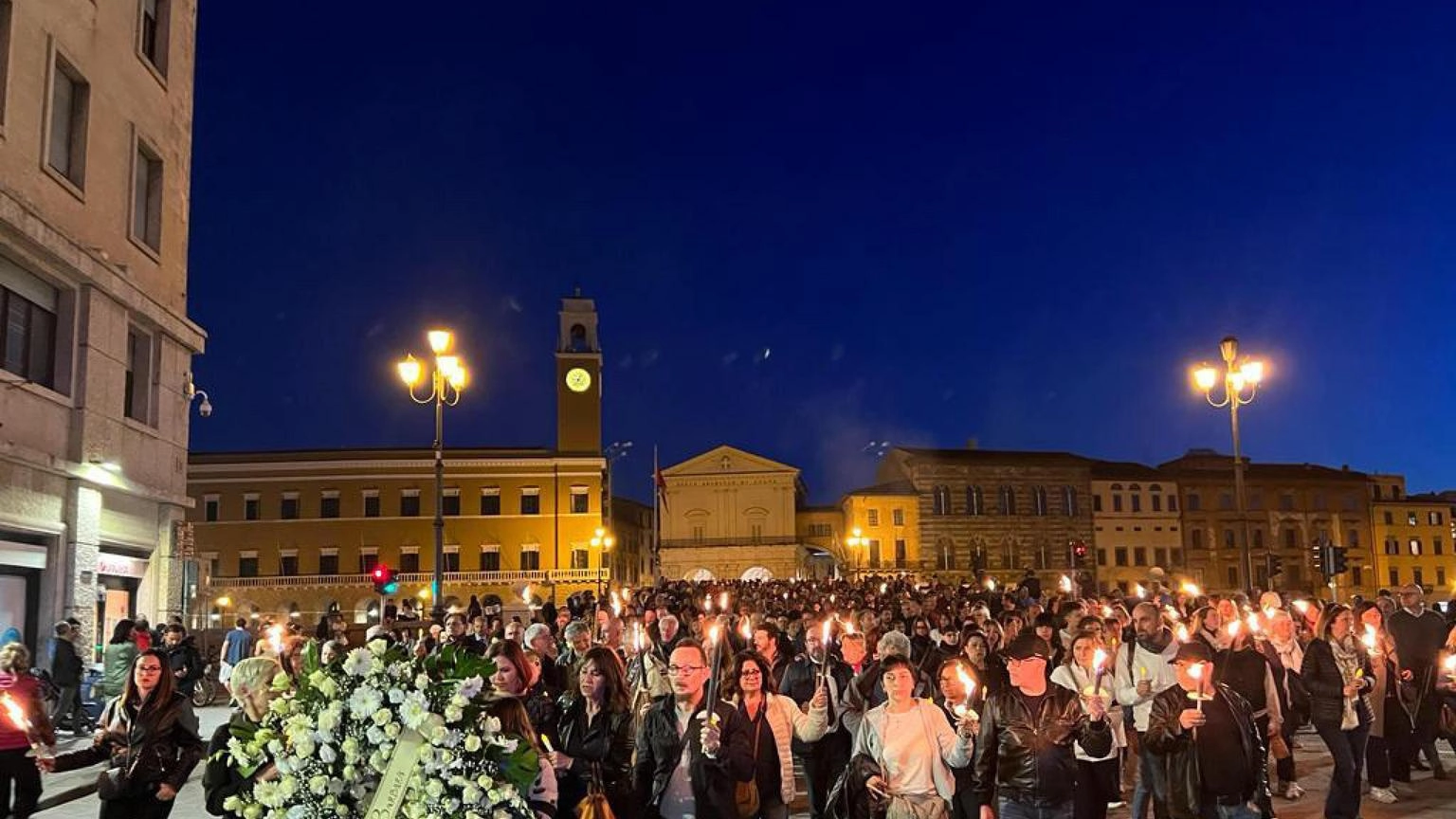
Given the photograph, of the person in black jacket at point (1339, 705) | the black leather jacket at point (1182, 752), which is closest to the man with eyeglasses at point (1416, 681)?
the person in black jacket at point (1339, 705)

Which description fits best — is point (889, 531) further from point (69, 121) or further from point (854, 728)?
point (854, 728)

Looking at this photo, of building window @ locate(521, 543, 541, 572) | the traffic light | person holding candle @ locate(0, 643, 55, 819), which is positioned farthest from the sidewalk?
building window @ locate(521, 543, 541, 572)

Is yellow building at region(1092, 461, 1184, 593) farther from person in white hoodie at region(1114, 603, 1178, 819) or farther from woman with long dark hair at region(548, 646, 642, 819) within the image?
woman with long dark hair at region(548, 646, 642, 819)

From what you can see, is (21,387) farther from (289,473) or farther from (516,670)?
(289,473)

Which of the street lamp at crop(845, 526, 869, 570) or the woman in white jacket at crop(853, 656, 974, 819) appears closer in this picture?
the woman in white jacket at crop(853, 656, 974, 819)

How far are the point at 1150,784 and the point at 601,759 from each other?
4402 millimetres

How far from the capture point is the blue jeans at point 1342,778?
992 cm

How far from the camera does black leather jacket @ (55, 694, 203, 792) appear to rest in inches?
282

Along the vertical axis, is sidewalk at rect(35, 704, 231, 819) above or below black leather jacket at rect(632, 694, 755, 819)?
below

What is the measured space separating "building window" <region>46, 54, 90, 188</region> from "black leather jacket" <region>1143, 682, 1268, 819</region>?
721 inches

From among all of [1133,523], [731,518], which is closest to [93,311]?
[731,518]

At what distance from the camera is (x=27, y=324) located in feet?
58.6

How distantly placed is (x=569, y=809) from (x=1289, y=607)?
45.8 feet

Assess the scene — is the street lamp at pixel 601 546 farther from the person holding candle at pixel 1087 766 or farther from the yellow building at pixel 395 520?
the person holding candle at pixel 1087 766
